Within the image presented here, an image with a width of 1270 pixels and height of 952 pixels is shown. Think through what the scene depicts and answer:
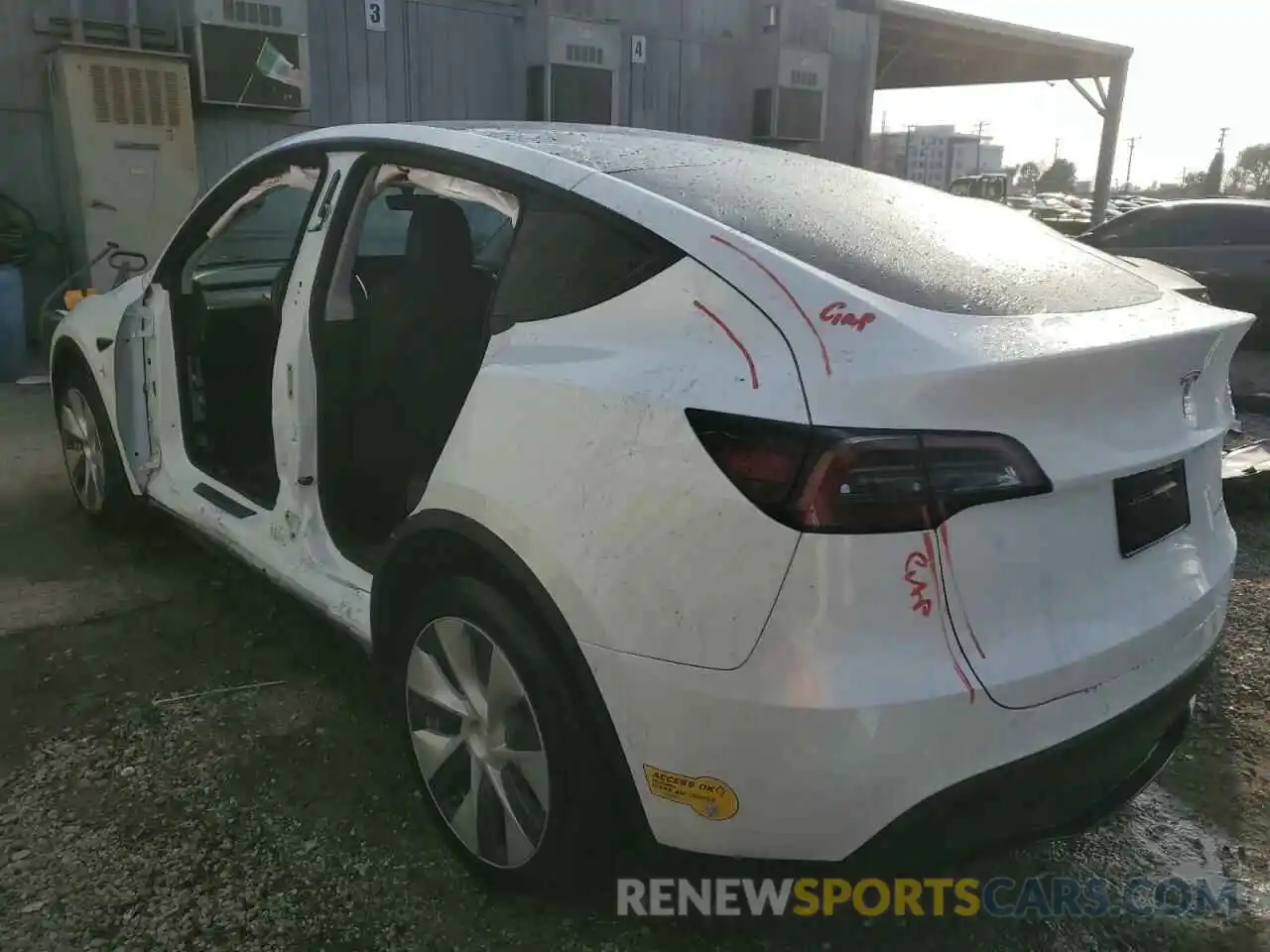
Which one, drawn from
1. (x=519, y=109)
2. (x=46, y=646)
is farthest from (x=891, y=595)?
(x=519, y=109)

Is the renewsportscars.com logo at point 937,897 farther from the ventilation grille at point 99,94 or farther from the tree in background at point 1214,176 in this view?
the tree in background at point 1214,176

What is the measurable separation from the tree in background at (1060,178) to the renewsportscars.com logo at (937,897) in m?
87.9

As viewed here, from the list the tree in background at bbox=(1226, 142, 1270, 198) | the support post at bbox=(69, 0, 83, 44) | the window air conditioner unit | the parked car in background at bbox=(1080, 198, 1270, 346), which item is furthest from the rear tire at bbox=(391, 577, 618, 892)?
the tree in background at bbox=(1226, 142, 1270, 198)

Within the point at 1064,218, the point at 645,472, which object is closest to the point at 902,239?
the point at 645,472

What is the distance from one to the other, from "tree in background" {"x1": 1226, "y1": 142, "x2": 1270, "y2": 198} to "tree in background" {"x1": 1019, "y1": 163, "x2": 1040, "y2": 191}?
16539 millimetres

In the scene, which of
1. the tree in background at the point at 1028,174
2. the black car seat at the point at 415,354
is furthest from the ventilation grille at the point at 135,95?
the tree in background at the point at 1028,174

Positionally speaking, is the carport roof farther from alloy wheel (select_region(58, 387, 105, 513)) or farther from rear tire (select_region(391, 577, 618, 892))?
rear tire (select_region(391, 577, 618, 892))

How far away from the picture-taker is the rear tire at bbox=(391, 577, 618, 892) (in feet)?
6.02

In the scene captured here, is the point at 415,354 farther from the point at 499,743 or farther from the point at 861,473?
the point at 861,473

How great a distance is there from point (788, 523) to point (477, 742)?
873 mm

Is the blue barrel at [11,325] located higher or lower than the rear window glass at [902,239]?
lower

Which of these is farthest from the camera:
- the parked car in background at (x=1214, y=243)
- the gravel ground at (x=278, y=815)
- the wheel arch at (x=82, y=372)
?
the parked car in background at (x=1214, y=243)

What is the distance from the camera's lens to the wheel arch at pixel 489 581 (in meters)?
Answer: 1.77

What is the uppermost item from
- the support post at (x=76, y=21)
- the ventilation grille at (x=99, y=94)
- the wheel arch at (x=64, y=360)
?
the support post at (x=76, y=21)
